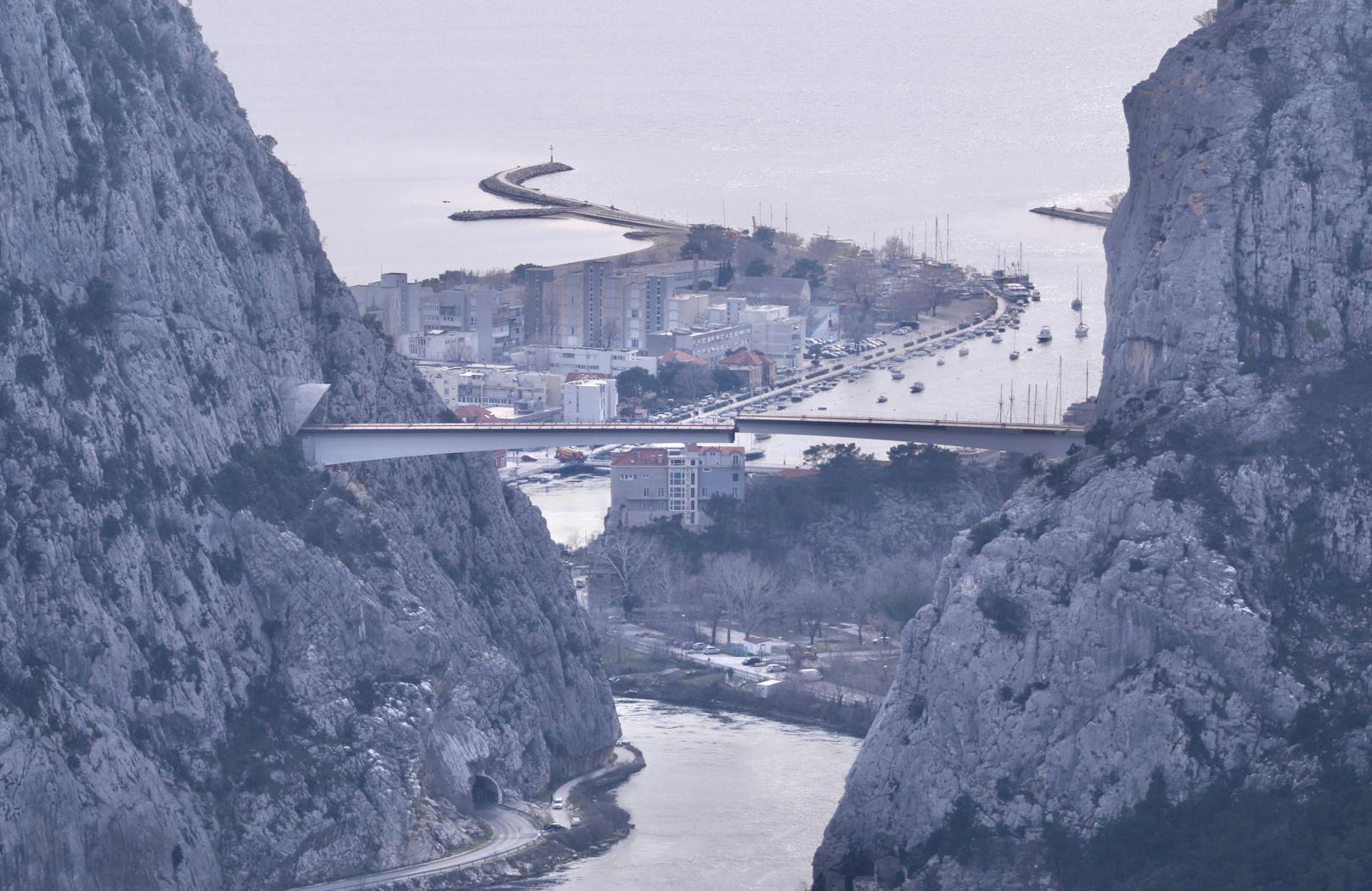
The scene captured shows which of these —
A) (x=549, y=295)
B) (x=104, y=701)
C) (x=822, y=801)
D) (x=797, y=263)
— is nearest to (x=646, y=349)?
(x=549, y=295)

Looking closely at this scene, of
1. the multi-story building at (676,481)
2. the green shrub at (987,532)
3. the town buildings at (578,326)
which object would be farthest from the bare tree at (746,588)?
the town buildings at (578,326)

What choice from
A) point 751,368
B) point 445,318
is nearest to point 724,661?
point 751,368

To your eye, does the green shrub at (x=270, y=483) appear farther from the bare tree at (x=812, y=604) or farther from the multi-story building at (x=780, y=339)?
the multi-story building at (x=780, y=339)

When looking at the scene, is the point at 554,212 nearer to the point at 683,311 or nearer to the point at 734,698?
the point at 683,311

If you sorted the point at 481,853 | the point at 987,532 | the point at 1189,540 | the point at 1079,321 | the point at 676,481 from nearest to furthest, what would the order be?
the point at 1189,540, the point at 987,532, the point at 481,853, the point at 676,481, the point at 1079,321

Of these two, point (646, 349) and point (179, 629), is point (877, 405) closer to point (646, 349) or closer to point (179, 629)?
point (646, 349)

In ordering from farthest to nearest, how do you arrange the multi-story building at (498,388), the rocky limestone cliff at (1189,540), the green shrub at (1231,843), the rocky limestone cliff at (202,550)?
1. the multi-story building at (498,388)
2. the rocky limestone cliff at (202,550)
3. the rocky limestone cliff at (1189,540)
4. the green shrub at (1231,843)
